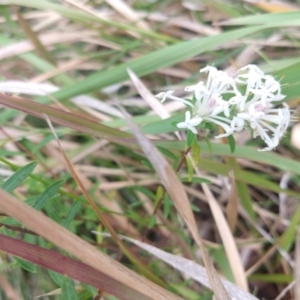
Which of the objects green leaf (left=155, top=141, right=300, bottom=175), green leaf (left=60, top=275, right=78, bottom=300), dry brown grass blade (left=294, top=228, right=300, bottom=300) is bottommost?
dry brown grass blade (left=294, top=228, right=300, bottom=300)

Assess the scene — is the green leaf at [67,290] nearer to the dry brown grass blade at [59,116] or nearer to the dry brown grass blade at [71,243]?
the dry brown grass blade at [71,243]

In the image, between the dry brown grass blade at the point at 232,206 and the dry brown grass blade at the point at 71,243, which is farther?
the dry brown grass blade at the point at 232,206

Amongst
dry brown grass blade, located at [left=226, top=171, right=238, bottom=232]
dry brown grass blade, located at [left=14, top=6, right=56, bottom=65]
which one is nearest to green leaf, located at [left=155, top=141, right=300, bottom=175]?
dry brown grass blade, located at [left=226, top=171, right=238, bottom=232]

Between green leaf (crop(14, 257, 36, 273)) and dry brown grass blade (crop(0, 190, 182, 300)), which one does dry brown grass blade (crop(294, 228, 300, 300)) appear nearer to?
dry brown grass blade (crop(0, 190, 182, 300))

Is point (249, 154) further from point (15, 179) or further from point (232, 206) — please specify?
point (15, 179)

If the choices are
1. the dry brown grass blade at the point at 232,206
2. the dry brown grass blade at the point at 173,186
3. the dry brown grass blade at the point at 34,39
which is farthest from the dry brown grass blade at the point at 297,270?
the dry brown grass blade at the point at 34,39

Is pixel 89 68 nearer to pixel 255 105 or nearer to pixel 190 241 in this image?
pixel 190 241

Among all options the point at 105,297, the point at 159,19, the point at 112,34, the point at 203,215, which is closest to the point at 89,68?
the point at 112,34

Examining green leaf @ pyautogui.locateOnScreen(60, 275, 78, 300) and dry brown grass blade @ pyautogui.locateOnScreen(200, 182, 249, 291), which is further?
dry brown grass blade @ pyautogui.locateOnScreen(200, 182, 249, 291)
